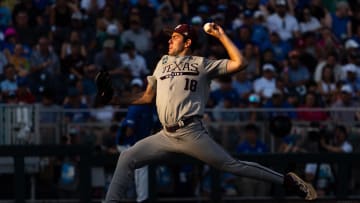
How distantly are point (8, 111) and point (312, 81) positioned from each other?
574 cm

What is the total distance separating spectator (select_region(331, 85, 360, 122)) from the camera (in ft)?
55.6

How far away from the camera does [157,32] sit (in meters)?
19.2

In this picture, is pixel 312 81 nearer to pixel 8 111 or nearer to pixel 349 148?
pixel 349 148

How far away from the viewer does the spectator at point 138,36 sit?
18922 millimetres

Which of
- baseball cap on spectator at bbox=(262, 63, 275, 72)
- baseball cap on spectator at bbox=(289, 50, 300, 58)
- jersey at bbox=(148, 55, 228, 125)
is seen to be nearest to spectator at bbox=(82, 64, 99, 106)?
baseball cap on spectator at bbox=(262, 63, 275, 72)

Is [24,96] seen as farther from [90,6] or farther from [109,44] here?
[90,6]

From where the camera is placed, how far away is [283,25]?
66.0ft

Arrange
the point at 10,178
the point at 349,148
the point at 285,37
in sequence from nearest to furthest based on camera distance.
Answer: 1. the point at 10,178
2. the point at 349,148
3. the point at 285,37

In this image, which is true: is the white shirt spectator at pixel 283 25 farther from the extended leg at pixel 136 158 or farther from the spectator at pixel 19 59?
the extended leg at pixel 136 158

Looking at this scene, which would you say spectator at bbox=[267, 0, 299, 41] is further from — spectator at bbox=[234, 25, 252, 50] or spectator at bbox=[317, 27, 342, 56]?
spectator at bbox=[234, 25, 252, 50]

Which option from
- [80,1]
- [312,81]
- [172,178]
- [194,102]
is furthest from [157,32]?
[194,102]

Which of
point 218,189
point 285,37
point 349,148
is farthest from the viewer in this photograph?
point 285,37

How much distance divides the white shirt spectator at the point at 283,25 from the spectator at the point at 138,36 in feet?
8.00

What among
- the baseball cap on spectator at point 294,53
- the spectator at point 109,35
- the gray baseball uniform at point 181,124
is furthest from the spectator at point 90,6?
the gray baseball uniform at point 181,124
